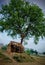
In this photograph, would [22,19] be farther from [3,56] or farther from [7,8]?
[3,56]

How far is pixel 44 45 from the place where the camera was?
350cm

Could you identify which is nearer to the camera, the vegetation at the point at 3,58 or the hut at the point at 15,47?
the vegetation at the point at 3,58

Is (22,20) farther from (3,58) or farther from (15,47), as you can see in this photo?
(3,58)

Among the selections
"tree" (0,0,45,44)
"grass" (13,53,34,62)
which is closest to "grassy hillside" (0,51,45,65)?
"grass" (13,53,34,62)

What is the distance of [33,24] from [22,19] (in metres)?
0.21

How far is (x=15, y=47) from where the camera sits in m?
3.35

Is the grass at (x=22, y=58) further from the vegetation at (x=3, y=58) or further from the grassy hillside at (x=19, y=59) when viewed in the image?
the vegetation at (x=3, y=58)

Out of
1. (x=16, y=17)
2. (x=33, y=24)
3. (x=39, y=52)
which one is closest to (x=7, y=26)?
(x=16, y=17)

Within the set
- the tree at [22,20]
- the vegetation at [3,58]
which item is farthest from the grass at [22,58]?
the tree at [22,20]

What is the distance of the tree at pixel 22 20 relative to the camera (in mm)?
3479

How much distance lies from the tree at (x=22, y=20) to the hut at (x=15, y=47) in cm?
12

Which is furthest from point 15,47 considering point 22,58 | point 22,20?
point 22,20

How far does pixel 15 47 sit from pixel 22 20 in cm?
47

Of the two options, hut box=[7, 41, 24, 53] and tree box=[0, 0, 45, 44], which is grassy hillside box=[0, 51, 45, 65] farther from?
tree box=[0, 0, 45, 44]
